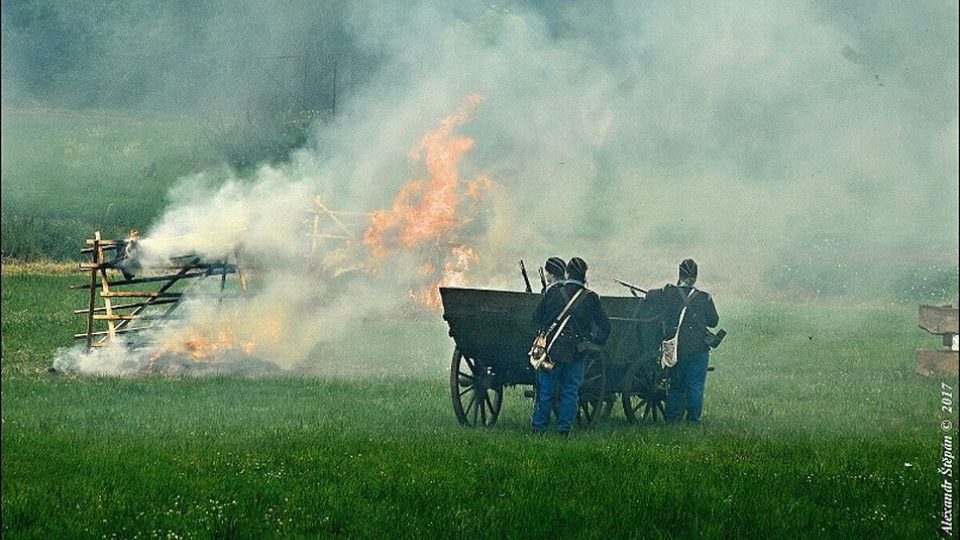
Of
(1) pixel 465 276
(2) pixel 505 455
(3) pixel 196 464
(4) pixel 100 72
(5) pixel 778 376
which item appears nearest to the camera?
(3) pixel 196 464

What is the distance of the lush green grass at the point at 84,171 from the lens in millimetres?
17734

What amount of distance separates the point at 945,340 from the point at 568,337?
39.4ft

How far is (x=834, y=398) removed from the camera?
18.9m

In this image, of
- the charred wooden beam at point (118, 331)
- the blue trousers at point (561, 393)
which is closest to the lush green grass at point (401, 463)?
the charred wooden beam at point (118, 331)

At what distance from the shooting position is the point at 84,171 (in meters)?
20.3

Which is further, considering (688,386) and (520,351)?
(688,386)

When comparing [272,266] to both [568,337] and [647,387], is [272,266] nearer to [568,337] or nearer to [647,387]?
[647,387]

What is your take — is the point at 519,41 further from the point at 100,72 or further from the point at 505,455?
the point at 505,455

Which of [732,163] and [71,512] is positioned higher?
[732,163]

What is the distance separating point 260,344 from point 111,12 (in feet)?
20.5

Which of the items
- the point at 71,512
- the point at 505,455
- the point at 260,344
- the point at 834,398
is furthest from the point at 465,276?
the point at 71,512

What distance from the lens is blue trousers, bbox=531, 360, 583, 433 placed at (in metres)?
13.8

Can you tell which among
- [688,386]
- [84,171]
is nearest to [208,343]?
[84,171]

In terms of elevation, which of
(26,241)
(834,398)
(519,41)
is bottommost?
(834,398)
